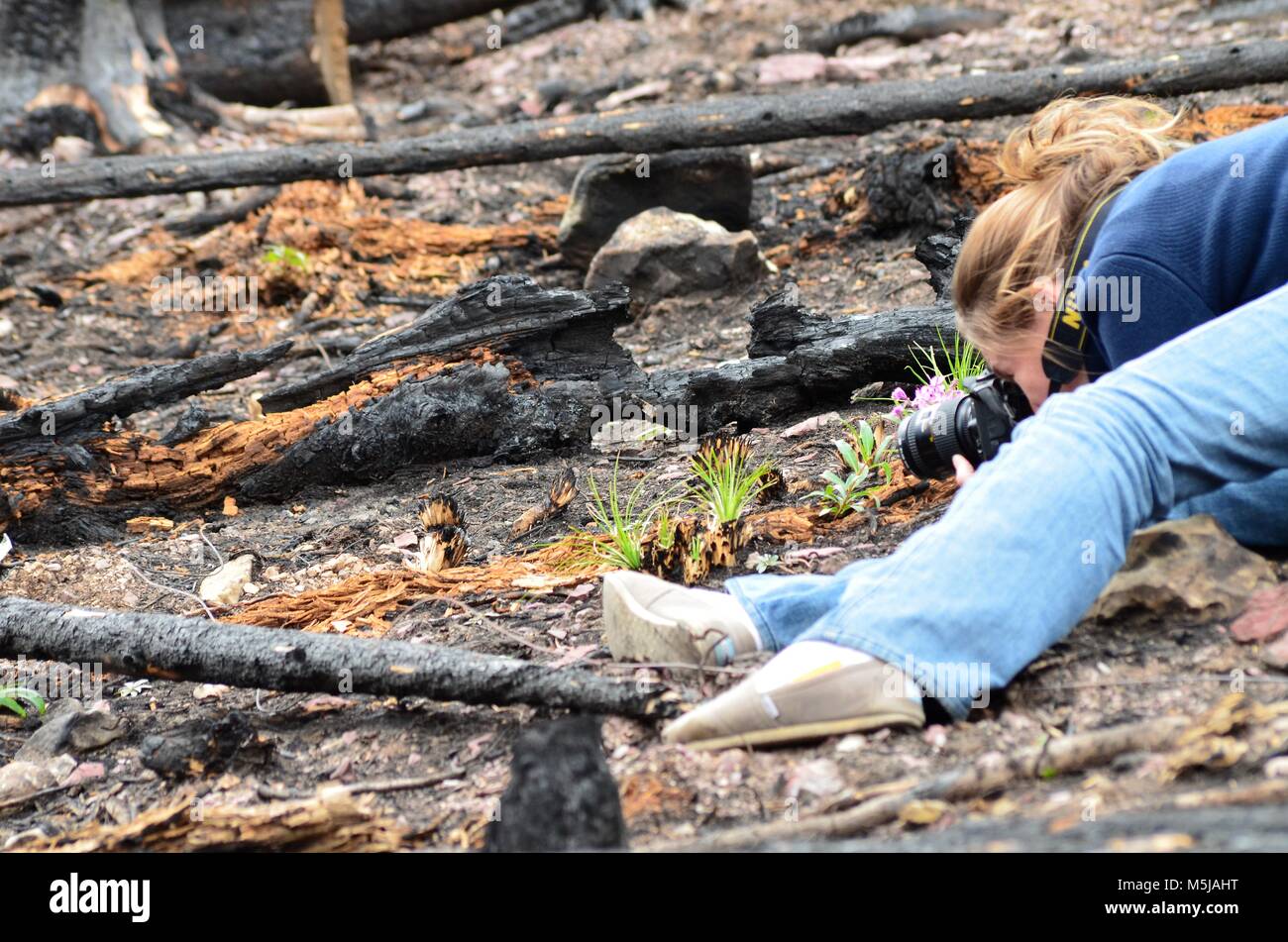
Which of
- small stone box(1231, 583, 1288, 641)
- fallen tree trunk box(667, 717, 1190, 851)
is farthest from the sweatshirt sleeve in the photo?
fallen tree trunk box(667, 717, 1190, 851)

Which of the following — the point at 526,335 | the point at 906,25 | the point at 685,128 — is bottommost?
the point at 526,335

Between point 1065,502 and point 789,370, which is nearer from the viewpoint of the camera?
point 1065,502

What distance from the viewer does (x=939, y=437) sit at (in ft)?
9.08

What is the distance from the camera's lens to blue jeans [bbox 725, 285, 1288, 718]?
6.13 ft

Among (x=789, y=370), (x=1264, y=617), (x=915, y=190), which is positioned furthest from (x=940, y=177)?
(x=1264, y=617)

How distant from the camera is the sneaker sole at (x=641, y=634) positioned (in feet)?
7.62

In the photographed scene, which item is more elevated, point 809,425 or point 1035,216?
point 1035,216

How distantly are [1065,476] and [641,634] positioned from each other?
3.00 feet

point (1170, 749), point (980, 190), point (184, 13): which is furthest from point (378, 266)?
point (1170, 749)

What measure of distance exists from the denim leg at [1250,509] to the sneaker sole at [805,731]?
32.1 inches

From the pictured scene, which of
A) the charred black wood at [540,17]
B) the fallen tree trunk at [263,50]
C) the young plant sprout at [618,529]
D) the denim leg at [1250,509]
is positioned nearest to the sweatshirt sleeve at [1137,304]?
the denim leg at [1250,509]

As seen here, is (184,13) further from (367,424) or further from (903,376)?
(903,376)

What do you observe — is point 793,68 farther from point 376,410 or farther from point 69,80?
point 376,410

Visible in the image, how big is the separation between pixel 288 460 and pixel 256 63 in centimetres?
660
